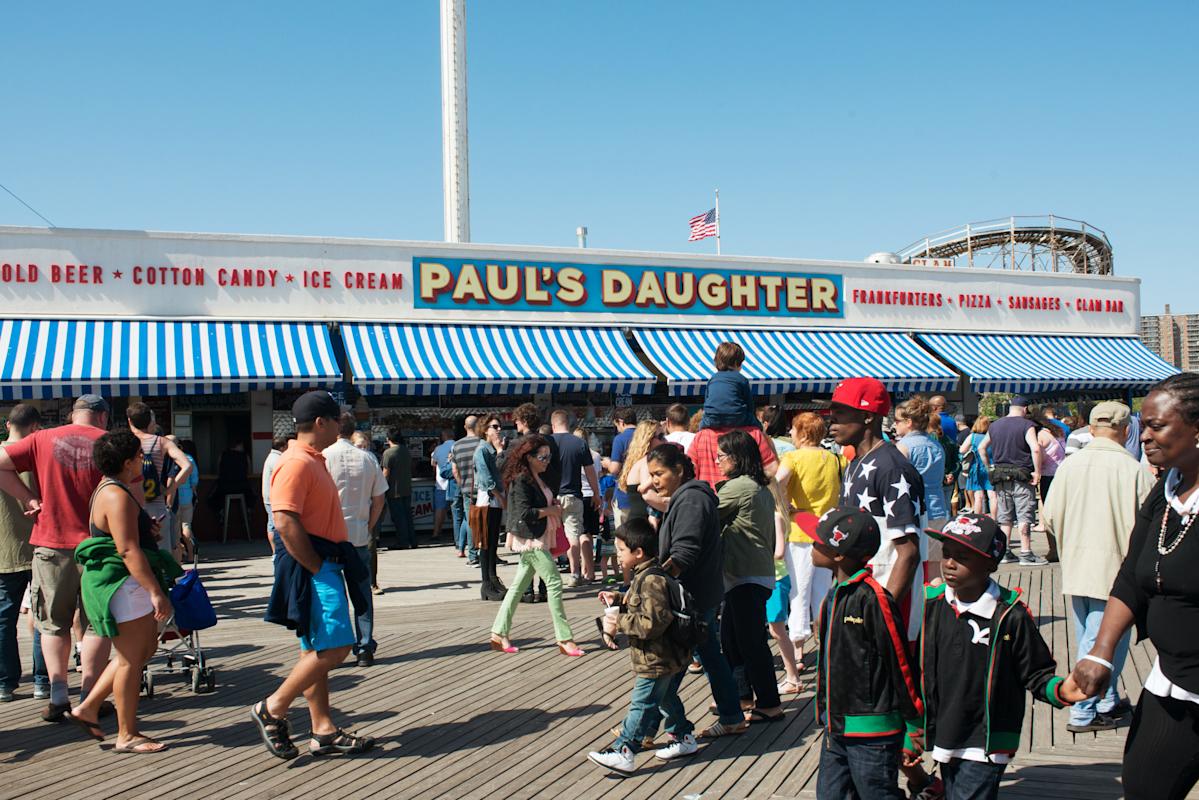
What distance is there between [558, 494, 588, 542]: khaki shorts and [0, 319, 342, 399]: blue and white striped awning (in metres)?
5.77

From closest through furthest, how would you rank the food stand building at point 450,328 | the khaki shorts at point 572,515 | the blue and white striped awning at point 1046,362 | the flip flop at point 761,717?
the flip flop at point 761,717
the khaki shorts at point 572,515
the food stand building at point 450,328
the blue and white striped awning at point 1046,362

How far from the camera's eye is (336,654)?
503cm

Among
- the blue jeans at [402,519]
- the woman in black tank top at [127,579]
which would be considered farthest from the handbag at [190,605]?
the blue jeans at [402,519]

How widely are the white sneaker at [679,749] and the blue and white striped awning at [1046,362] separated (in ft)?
50.3

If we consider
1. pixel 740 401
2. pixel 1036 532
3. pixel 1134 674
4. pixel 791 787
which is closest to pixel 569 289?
pixel 1036 532

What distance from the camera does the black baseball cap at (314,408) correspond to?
207 inches

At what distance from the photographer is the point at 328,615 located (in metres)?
5.04

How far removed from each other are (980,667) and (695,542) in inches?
71.3

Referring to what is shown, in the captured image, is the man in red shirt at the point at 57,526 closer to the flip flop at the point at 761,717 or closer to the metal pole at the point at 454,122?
the flip flop at the point at 761,717

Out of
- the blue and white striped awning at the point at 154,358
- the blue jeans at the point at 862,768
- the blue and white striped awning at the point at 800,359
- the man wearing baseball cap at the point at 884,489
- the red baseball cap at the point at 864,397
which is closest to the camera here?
the blue jeans at the point at 862,768

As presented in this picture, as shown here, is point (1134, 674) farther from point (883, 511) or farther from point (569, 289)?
point (569, 289)

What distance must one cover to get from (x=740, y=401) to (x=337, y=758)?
127 inches

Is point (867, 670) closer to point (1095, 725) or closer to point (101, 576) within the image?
point (1095, 725)

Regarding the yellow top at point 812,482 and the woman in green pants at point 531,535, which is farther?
the woman in green pants at point 531,535
